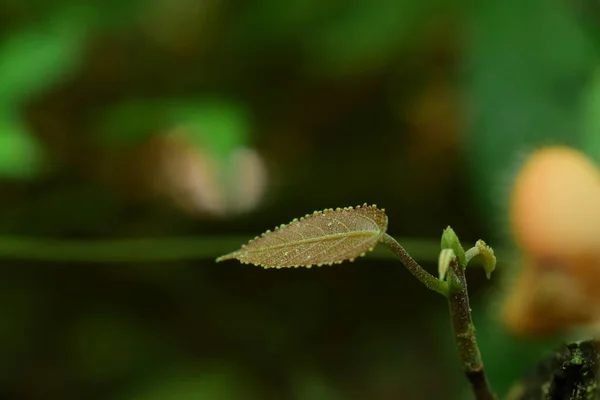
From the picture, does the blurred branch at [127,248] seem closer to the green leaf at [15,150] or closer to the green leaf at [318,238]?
the green leaf at [15,150]

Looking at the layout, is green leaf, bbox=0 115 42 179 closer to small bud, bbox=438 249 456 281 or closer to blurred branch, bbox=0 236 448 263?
blurred branch, bbox=0 236 448 263

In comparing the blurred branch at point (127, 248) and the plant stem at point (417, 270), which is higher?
the blurred branch at point (127, 248)

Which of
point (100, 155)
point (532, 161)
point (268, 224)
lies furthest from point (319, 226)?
point (100, 155)

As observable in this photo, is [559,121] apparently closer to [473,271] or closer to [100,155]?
[473,271]

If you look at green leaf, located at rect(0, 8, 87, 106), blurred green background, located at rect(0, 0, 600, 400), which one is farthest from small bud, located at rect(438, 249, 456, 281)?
green leaf, located at rect(0, 8, 87, 106)

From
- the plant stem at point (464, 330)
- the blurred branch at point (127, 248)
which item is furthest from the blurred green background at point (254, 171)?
the plant stem at point (464, 330)

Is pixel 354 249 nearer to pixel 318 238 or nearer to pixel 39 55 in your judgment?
pixel 318 238
